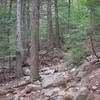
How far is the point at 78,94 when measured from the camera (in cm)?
730

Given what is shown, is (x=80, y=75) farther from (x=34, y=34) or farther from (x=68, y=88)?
(x=34, y=34)

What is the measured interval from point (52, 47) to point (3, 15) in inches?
218

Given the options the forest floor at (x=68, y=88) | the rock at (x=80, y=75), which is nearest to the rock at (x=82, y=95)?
the forest floor at (x=68, y=88)

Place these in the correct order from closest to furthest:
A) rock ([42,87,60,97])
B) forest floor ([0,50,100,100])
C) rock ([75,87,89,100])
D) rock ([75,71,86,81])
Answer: rock ([75,87,89,100]) < forest floor ([0,50,100,100]) < rock ([42,87,60,97]) < rock ([75,71,86,81])

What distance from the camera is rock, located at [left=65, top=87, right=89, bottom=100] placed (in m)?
7.24

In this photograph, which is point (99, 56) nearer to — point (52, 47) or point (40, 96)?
point (40, 96)

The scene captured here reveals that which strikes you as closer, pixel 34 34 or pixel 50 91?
pixel 50 91

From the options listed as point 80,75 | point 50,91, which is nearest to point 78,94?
point 50,91

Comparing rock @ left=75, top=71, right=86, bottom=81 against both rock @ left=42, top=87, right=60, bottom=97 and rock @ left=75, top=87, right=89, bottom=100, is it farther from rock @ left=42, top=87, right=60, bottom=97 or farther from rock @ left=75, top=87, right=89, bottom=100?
rock @ left=75, top=87, right=89, bottom=100

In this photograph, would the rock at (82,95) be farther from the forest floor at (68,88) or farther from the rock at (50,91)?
the rock at (50,91)

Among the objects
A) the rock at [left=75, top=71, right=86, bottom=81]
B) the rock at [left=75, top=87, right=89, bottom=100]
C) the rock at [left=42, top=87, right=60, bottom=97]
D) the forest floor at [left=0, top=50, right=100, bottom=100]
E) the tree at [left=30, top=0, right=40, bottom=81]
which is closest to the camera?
the rock at [left=75, top=87, right=89, bottom=100]

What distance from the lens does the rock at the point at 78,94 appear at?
7.24 metres

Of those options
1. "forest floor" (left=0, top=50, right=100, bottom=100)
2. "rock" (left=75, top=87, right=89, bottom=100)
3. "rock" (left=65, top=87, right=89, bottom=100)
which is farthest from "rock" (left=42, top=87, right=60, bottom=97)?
"rock" (left=75, top=87, right=89, bottom=100)

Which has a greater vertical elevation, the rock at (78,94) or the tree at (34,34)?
the tree at (34,34)
